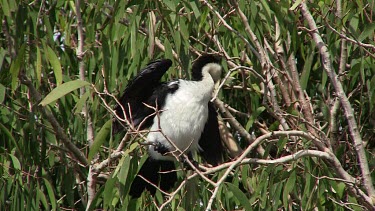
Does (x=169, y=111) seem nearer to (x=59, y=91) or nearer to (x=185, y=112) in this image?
(x=185, y=112)

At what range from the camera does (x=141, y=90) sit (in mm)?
3143

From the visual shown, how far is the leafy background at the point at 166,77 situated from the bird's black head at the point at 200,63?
59 mm

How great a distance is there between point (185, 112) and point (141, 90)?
0.22m

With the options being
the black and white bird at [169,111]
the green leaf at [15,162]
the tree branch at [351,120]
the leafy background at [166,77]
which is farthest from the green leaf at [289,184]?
the green leaf at [15,162]

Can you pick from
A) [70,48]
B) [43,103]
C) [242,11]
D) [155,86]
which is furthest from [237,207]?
[43,103]

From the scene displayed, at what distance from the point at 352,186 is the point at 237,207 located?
613 millimetres

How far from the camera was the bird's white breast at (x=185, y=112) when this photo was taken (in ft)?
10.5

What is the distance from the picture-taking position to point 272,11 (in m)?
2.91

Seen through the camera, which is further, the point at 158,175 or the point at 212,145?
the point at 212,145

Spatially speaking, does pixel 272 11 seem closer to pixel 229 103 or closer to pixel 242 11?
Answer: pixel 242 11

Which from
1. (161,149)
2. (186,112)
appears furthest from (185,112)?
(161,149)

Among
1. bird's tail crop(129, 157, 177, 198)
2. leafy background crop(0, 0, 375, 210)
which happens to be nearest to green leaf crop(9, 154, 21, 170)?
leafy background crop(0, 0, 375, 210)

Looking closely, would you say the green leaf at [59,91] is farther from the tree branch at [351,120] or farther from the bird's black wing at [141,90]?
the tree branch at [351,120]

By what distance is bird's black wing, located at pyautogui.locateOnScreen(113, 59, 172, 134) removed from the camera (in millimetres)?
3014
